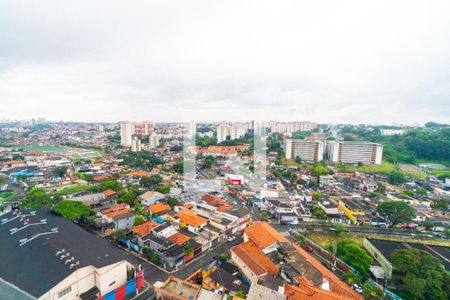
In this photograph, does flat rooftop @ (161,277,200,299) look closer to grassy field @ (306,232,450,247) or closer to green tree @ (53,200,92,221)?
green tree @ (53,200,92,221)

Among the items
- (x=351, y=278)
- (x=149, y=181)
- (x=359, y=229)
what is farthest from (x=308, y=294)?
(x=149, y=181)

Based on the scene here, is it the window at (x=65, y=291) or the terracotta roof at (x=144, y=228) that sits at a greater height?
the window at (x=65, y=291)

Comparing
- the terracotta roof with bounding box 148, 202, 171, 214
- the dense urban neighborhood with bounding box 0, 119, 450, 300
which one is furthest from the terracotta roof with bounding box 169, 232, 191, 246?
the terracotta roof with bounding box 148, 202, 171, 214

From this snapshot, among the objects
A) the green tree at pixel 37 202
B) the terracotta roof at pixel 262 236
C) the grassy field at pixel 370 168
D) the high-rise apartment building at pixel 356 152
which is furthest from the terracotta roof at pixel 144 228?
the high-rise apartment building at pixel 356 152

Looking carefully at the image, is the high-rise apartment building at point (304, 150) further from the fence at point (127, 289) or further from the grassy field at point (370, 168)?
the fence at point (127, 289)

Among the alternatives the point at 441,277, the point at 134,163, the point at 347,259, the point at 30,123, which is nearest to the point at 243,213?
the point at 347,259

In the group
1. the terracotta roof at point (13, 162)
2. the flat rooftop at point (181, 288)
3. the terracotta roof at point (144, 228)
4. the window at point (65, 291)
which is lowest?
the flat rooftop at point (181, 288)

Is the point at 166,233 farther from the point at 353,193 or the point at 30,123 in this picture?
the point at 30,123

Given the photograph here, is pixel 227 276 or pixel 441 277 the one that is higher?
pixel 441 277
